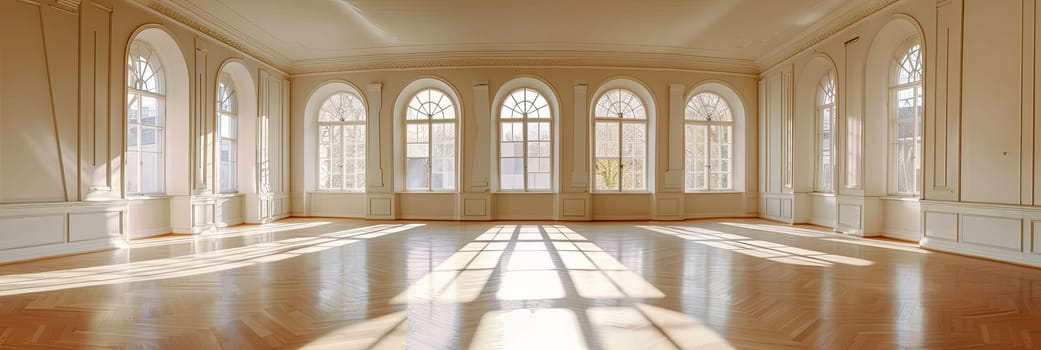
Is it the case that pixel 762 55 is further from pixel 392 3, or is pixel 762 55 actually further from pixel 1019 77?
pixel 392 3

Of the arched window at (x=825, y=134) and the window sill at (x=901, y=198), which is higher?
the arched window at (x=825, y=134)

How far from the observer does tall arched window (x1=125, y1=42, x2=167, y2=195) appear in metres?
7.09

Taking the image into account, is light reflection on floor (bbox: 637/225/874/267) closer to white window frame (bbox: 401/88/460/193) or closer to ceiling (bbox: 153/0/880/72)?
ceiling (bbox: 153/0/880/72)

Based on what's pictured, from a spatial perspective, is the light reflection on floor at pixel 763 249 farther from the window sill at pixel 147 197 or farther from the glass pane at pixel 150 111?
the glass pane at pixel 150 111

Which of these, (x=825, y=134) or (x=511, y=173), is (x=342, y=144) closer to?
(x=511, y=173)

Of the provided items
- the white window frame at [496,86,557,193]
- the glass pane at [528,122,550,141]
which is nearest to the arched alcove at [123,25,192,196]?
the white window frame at [496,86,557,193]

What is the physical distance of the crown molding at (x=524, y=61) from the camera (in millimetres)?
9820

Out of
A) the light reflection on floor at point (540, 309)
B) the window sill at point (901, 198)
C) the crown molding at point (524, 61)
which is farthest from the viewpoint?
the crown molding at point (524, 61)

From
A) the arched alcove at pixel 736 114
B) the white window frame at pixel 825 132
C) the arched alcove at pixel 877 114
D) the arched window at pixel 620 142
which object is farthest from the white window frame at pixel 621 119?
the arched alcove at pixel 877 114

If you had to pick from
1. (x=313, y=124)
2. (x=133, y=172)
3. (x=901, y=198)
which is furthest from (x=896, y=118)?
(x=133, y=172)

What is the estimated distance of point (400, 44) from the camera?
30.6 ft

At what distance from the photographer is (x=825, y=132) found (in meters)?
9.03

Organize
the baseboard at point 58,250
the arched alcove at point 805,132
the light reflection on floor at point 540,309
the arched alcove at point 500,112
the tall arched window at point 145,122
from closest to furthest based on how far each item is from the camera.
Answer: the light reflection on floor at point 540,309 < the baseboard at point 58,250 < the tall arched window at point 145,122 < the arched alcove at point 805,132 < the arched alcove at point 500,112

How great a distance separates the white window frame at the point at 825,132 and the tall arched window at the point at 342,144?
937 centimetres
